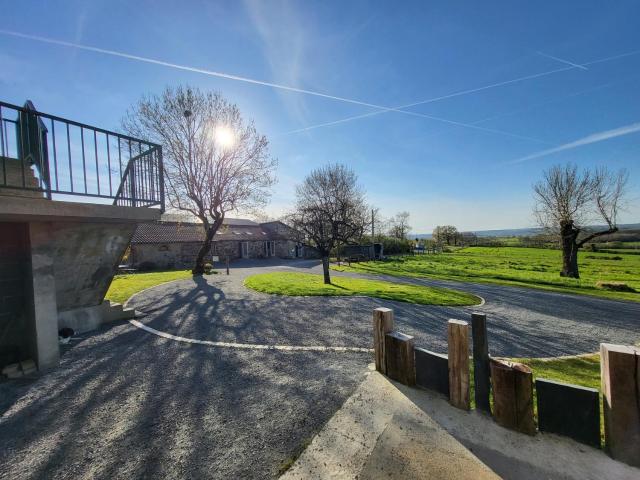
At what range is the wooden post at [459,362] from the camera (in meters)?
3.09

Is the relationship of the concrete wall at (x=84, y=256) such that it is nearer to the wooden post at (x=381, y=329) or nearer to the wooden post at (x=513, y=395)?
the wooden post at (x=381, y=329)

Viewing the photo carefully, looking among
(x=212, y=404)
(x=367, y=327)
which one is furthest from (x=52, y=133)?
(x=367, y=327)

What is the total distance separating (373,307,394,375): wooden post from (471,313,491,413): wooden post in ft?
3.53

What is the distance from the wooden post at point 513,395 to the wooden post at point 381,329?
4.29ft

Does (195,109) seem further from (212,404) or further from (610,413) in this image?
(610,413)

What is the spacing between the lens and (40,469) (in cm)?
251

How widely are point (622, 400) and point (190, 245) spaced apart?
3077 cm

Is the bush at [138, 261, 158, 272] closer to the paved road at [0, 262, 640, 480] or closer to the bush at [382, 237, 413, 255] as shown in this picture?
the paved road at [0, 262, 640, 480]

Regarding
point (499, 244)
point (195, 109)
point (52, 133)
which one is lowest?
point (499, 244)

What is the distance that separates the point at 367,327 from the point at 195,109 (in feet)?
54.6

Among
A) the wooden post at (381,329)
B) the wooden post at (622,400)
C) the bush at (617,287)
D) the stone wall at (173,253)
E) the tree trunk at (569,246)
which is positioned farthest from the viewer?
the stone wall at (173,253)

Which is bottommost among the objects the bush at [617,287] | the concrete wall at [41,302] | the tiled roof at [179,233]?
the bush at [617,287]

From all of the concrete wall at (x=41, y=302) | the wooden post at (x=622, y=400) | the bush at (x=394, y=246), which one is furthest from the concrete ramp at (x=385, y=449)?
the bush at (x=394, y=246)

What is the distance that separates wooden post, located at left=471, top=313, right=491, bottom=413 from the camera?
3.06m
